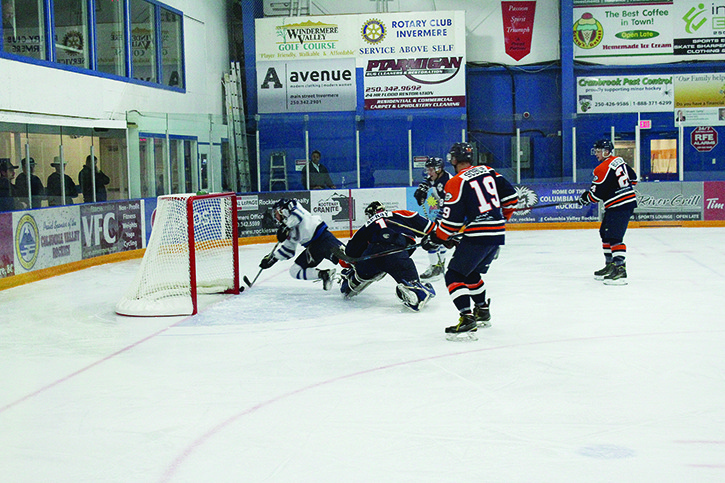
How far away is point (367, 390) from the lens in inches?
166

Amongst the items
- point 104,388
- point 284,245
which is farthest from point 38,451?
point 284,245

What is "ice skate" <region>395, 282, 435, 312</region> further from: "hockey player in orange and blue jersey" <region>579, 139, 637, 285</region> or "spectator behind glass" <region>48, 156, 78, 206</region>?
"spectator behind glass" <region>48, 156, 78, 206</region>

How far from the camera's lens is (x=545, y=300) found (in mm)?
7043

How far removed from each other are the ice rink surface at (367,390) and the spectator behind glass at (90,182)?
3186mm

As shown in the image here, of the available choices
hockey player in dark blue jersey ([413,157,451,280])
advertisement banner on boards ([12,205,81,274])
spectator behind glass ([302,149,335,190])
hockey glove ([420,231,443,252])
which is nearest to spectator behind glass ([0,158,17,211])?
advertisement banner on boards ([12,205,81,274])

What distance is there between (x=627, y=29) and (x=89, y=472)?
15.6m

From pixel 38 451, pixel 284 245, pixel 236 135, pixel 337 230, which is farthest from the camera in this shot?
pixel 236 135

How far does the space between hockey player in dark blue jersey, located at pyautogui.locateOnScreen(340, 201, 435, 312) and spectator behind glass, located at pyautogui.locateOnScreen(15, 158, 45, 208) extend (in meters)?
4.31

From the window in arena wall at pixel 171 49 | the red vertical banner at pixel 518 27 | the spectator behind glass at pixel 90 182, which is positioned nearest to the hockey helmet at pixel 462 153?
the spectator behind glass at pixel 90 182

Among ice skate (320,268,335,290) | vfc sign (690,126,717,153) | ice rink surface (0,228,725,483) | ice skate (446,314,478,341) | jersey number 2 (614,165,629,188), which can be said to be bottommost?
ice rink surface (0,228,725,483)


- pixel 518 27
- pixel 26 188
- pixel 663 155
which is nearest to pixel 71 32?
pixel 26 188

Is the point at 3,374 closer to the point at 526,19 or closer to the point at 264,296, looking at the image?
the point at 264,296

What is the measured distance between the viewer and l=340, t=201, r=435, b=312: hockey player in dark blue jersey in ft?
21.6

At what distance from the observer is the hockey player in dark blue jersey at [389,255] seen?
259 inches
